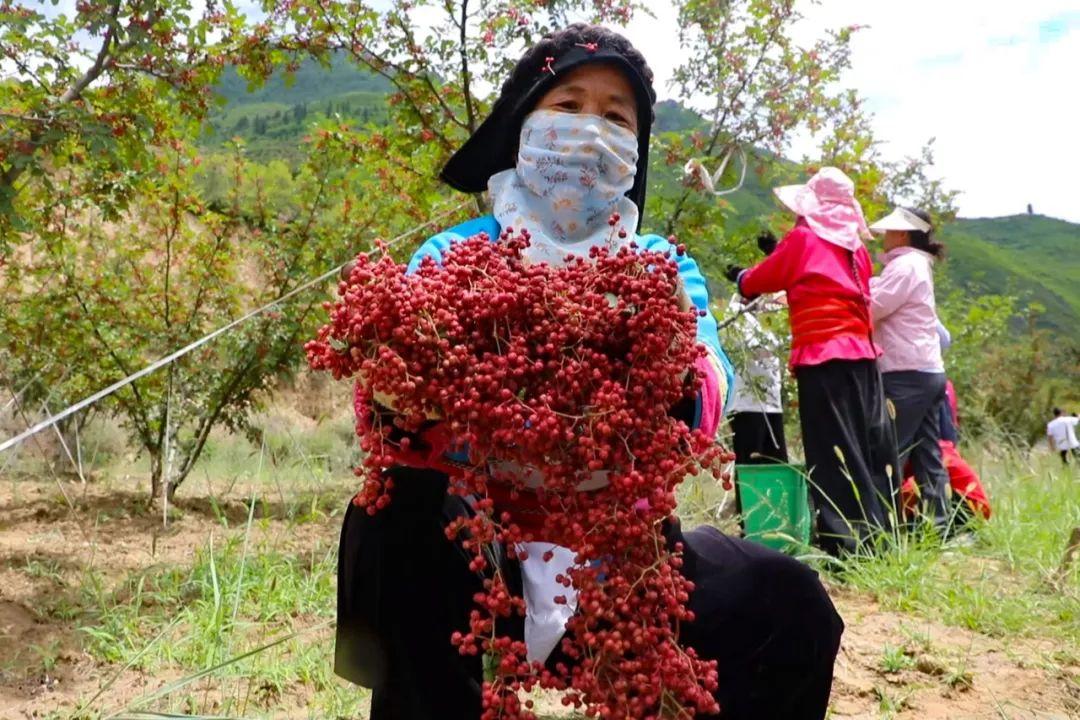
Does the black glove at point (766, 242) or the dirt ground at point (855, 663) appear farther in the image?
the black glove at point (766, 242)

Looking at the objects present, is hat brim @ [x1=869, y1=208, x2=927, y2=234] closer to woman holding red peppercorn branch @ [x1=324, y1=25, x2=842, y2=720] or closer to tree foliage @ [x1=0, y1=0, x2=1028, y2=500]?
tree foliage @ [x1=0, y1=0, x2=1028, y2=500]

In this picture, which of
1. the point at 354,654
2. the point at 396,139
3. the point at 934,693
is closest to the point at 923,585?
the point at 934,693

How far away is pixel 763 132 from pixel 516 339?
472cm

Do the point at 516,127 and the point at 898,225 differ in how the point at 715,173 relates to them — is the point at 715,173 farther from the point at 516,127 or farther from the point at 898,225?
the point at 516,127

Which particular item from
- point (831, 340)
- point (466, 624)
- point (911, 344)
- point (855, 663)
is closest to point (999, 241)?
point (911, 344)

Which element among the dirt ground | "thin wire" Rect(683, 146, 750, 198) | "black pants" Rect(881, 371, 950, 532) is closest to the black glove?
"thin wire" Rect(683, 146, 750, 198)

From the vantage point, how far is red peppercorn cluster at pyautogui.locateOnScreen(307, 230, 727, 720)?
1.25m

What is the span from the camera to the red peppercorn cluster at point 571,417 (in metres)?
1.25

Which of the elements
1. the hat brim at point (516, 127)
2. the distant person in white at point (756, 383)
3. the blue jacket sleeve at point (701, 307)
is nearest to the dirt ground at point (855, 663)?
the blue jacket sleeve at point (701, 307)

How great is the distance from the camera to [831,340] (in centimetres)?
450

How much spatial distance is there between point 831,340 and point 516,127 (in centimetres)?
276

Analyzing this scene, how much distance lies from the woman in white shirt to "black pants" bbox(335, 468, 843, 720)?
3.72m

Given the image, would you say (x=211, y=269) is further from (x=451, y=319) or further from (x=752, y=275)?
(x=451, y=319)

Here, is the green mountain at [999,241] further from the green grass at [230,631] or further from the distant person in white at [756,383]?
the green grass at [230,631]
